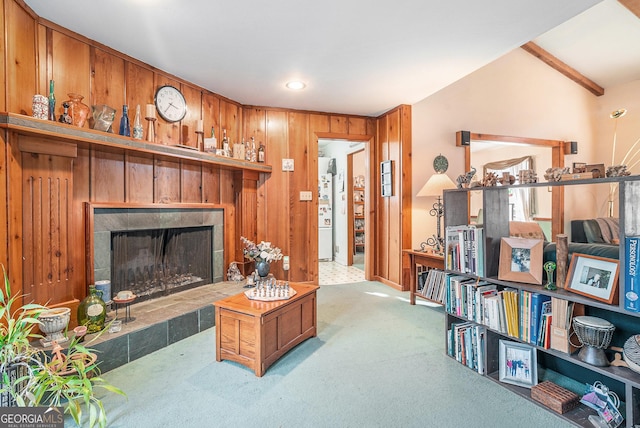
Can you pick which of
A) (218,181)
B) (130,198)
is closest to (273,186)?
(218,181)

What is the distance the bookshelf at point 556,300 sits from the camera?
1.41 m

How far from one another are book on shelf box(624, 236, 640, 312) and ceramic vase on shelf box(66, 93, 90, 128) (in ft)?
10.8

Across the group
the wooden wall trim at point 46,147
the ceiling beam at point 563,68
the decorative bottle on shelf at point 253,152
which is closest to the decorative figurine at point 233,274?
the decorative bottle on shelf at point 253,152

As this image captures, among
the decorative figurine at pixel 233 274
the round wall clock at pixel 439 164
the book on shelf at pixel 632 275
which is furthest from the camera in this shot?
the round wall clock at pixel 439 164

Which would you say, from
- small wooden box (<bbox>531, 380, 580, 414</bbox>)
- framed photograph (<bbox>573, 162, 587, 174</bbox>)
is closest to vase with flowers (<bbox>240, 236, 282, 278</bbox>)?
small wooden box (<bbox>531, 380, 580, 414</bbox>)

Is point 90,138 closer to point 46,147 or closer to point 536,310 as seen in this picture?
point 46,147

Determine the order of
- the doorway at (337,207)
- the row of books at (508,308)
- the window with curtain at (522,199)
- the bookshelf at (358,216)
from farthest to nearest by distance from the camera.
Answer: the bookshelf at (358,216) → the doorway at (337,207) → the window with curtain at (522,199) → the row of books at (508,308)

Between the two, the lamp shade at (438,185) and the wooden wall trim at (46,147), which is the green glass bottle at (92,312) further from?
the lamp shade at (438,185)

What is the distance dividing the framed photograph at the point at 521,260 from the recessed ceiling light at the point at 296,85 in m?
2.40

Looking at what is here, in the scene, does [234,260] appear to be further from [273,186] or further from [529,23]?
[529,23]

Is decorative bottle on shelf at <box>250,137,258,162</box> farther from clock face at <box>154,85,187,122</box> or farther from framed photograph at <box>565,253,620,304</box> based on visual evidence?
framed photograph at <box>565,253,620,304</box>

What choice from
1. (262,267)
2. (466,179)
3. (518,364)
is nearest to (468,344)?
(518,364)

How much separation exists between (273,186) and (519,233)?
2743mm

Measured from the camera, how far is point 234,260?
376 centimetres
